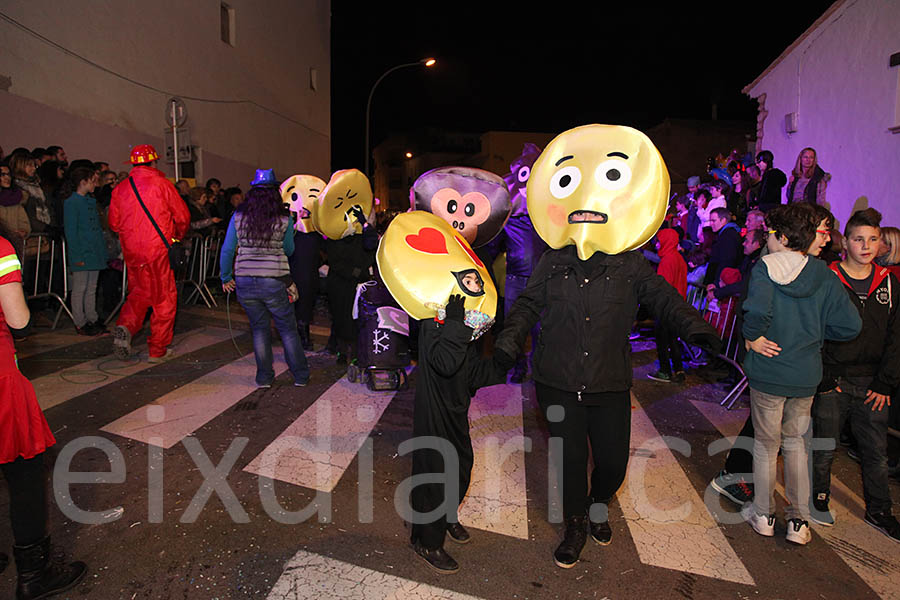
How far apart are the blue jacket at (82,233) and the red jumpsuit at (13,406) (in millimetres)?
5590

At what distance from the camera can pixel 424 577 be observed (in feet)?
10.1

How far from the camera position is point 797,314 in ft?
11.1

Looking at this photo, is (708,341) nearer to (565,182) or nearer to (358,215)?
(565,182)

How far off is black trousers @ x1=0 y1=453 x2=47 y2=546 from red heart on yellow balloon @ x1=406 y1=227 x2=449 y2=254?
2.12 metres

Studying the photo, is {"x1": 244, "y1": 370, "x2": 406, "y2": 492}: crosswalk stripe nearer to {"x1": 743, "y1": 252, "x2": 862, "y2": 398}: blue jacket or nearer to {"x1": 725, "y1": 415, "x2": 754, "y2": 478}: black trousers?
{"x1": 725, "y1": 415, "x2": 754, "y2": 478}: black trousers

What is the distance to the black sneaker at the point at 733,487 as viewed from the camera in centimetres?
392

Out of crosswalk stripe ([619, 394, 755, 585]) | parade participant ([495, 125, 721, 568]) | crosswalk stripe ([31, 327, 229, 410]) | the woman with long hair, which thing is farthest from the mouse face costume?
the woman with long hair

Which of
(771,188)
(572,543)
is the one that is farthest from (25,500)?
(771,188)

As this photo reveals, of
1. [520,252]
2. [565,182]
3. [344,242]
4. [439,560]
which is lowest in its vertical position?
[439,560]

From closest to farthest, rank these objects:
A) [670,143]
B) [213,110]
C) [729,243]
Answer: [729,243] → [213,110] → [670,143]

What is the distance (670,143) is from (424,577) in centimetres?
2714

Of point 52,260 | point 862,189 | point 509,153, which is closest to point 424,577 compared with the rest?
point 52,260

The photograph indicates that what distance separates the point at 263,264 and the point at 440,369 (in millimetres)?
3276

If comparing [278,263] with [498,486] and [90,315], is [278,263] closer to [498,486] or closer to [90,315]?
[498,486]
